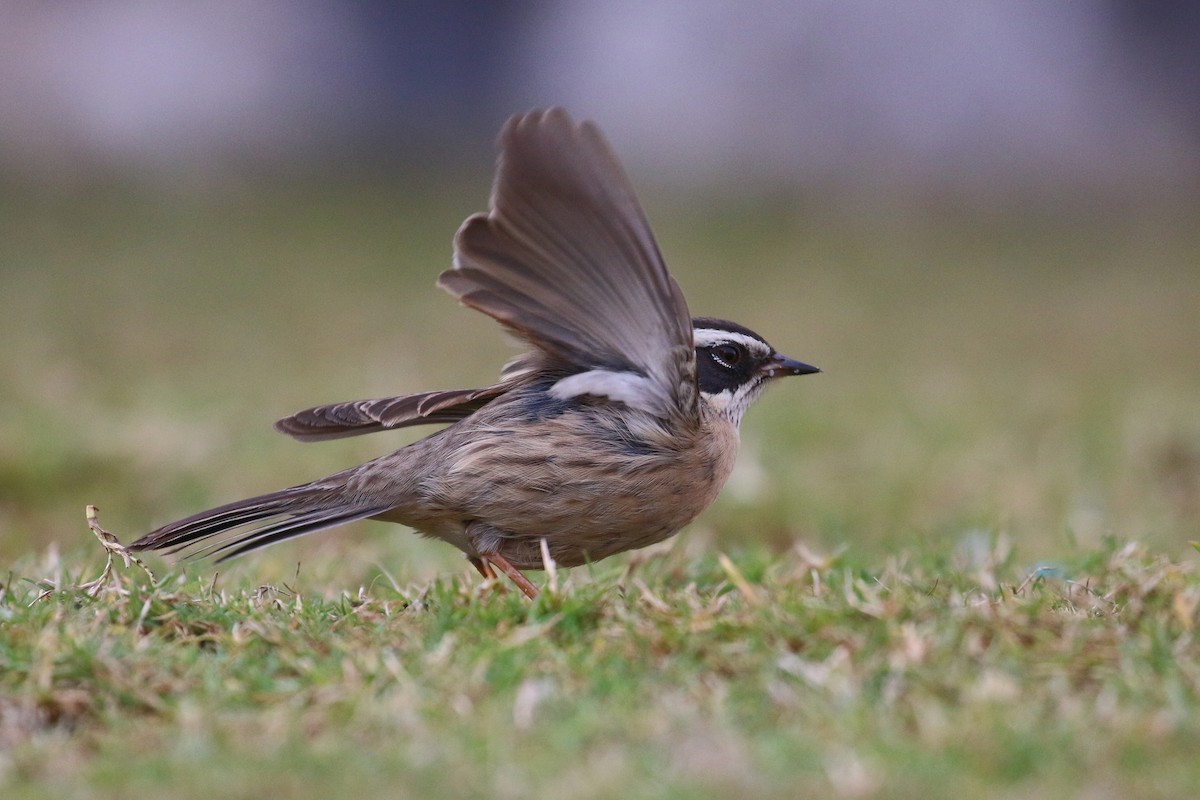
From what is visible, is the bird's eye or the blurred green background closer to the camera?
the bird's eye

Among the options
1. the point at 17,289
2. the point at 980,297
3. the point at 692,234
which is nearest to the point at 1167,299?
the point at 980,297

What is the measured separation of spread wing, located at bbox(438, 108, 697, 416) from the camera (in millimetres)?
4598

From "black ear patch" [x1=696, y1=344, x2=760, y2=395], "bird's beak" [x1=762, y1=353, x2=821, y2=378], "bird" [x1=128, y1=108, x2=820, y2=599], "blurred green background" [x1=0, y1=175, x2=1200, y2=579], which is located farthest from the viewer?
"blurred green background" [x1=0, y1=175, x2=1200, y2=579]

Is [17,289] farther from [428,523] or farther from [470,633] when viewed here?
[470,633]

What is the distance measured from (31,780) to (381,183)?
18.2 m

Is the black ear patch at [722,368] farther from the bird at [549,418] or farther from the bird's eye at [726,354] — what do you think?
the bird at [549,418]

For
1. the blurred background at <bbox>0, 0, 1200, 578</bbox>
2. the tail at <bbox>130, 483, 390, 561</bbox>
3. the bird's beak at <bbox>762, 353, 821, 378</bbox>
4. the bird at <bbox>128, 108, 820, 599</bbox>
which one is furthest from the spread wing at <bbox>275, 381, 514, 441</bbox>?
the blurred background at <bbox>0, 0, 1200, 578</bbox>

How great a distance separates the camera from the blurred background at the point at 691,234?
849 centimetres

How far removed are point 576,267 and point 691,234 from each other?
48.6ft

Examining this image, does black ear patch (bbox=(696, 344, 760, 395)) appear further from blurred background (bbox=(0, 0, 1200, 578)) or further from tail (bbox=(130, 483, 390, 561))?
blurred background (bbox=(0, 0, 1200, 578))

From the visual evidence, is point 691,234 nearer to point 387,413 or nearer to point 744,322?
point 744,322

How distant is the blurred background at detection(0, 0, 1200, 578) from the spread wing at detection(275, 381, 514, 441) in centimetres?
151

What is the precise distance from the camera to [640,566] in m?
5.89

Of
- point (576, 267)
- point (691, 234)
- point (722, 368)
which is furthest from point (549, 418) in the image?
point (691, 234)
